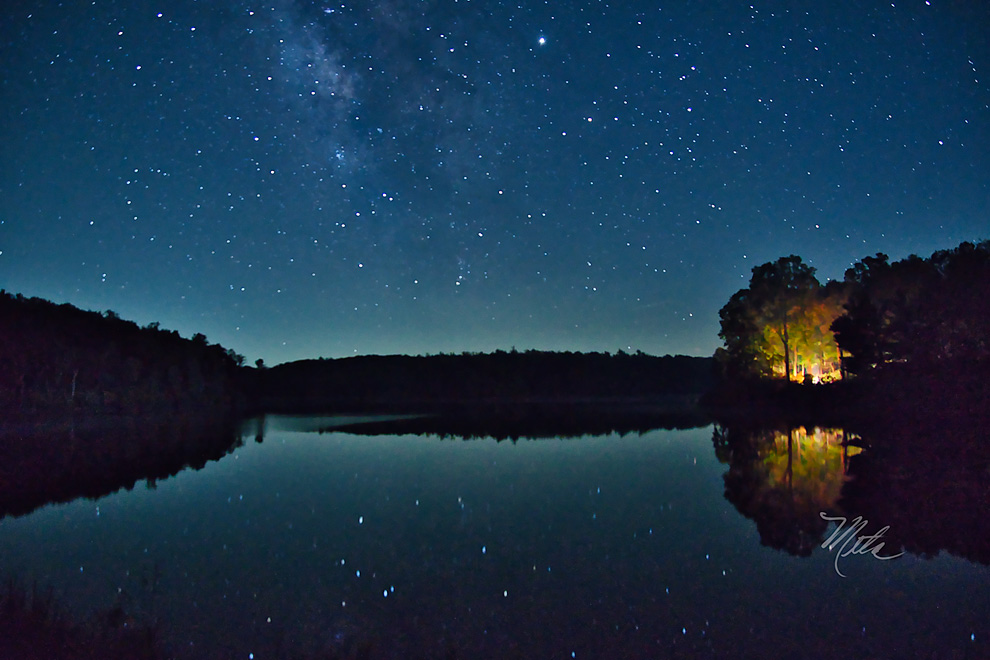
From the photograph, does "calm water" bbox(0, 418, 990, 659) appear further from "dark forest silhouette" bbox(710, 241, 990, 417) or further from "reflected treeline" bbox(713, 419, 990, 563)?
"dark forest silhouette" bbox(710, 241, 990, 417)

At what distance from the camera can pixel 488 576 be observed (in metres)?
7.38

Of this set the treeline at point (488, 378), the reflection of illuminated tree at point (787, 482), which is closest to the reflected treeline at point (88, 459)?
the reflection of illuminated tree at point (787, 482)

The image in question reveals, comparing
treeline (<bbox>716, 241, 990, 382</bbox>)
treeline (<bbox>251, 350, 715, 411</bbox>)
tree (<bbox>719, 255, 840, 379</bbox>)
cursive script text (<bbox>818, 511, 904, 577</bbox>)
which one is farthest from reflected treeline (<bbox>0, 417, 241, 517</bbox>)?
treeline (<bbox>251, 350, 715, 411</bbox>)

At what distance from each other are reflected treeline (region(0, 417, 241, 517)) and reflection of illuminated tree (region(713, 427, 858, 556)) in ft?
44.6

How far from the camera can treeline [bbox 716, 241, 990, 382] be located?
86.0 feet

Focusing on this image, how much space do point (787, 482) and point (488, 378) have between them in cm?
10492

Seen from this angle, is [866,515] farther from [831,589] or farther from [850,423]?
[850,423]

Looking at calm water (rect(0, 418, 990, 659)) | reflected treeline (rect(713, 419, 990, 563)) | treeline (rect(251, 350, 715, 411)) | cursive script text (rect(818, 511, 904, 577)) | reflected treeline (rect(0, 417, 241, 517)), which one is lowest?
reflected treeline (rect(0, 417, 241, 517))

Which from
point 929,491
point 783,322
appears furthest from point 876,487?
point 783,322

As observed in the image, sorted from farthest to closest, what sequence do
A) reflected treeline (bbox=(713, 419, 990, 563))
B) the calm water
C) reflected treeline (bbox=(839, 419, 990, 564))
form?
reflected treeline (bbox=(713, 419, 990, 563)) → reflected treeline (bbox=(839, 419, 990, 564)) → the calm water

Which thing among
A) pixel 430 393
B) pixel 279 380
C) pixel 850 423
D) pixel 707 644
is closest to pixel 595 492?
pixel 707 644

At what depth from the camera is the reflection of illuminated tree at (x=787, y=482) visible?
917cm

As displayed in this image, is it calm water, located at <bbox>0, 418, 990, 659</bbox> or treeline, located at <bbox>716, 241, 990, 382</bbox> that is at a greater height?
treeline, located at <bbox>716, 241, 990, 382</bbox>

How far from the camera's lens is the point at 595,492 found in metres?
13.4
